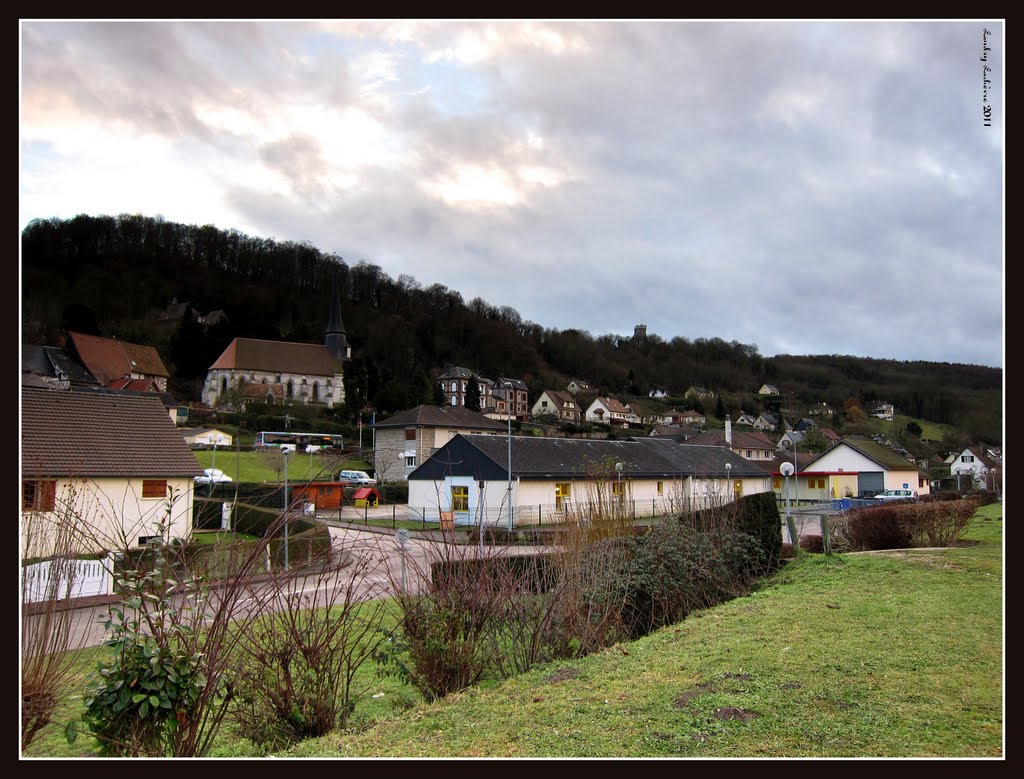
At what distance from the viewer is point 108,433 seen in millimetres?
22438

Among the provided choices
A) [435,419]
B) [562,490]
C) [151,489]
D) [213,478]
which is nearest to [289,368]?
[435,419]

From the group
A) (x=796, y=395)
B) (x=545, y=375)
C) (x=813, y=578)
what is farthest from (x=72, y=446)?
(x=796, y=395)

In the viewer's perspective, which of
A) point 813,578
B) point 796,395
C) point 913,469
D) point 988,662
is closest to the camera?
point 988,662

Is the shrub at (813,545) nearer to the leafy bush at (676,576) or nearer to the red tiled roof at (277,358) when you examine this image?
the leafy bush at (676,576)

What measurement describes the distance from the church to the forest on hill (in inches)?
156

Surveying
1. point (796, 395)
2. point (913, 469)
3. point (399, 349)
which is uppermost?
point (399, 349)

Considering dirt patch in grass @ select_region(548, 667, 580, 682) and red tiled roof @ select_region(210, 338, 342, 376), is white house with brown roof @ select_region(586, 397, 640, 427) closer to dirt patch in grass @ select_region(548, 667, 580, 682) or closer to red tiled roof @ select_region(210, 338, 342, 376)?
red tiled roof @ select_region(210, 338, 342, 376)

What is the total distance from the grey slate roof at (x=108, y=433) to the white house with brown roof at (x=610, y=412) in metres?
84.0

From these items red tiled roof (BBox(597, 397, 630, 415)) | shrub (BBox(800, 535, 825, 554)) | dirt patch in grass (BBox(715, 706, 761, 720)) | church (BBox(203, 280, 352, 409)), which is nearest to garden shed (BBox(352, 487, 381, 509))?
shrub (BBox(800, 535, 825, 554))

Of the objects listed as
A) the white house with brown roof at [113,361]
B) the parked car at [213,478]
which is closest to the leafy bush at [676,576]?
the parked car at [213,478]

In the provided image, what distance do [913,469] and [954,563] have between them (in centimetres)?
4151

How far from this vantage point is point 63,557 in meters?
5.15

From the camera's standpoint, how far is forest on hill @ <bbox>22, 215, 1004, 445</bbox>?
306 ft
